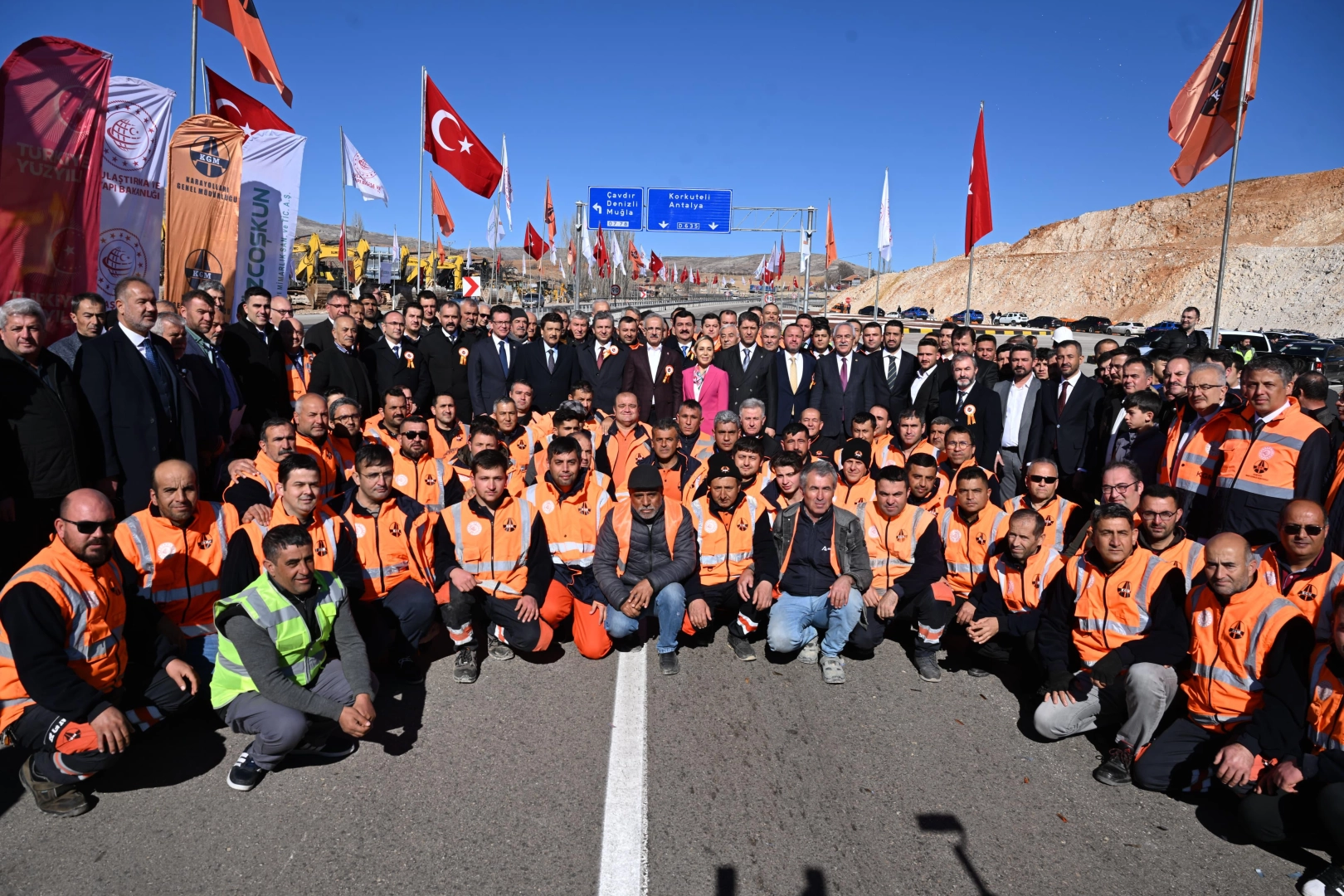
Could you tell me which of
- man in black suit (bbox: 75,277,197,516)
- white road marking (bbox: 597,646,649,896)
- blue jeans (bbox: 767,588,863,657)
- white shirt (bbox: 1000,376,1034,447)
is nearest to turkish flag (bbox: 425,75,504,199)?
man in black suit (bbox: 75,277,197,516)

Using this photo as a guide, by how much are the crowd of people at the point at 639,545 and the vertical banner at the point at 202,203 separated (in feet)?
1.60

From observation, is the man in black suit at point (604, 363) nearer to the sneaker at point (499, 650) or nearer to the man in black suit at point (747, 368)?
the man in black suit at point (747, 368)

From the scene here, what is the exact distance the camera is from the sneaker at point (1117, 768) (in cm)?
368

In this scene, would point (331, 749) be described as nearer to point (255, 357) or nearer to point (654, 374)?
point (255, 357)

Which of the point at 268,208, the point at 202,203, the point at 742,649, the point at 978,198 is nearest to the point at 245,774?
the point at 742,649

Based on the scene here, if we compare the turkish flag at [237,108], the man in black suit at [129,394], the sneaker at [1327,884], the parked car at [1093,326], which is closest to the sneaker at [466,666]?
the man in black suit at [129,394]

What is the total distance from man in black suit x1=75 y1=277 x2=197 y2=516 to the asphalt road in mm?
1800

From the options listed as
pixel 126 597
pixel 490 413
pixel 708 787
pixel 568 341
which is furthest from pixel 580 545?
pixel 568 341

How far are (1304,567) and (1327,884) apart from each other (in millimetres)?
1583

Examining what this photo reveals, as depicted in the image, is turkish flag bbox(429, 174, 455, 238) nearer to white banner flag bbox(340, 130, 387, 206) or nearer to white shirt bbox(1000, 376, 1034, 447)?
white banner flag bbox(340, 130, 387, 206)

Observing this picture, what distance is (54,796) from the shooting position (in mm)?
3246

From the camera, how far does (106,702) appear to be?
3.30 meters

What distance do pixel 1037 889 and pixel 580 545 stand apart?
3.39 metres

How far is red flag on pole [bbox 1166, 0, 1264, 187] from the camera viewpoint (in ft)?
30.3
